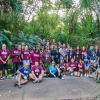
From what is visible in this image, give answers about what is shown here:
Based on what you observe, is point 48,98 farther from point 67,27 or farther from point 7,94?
point 67,27

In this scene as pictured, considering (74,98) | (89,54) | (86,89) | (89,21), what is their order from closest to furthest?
(74,98)
(86,89)
(89,54)
(89,21)

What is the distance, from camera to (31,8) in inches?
475

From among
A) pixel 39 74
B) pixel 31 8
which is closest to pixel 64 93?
pixel 39 74

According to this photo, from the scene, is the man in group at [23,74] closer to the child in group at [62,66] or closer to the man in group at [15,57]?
the man in group at [15,57]

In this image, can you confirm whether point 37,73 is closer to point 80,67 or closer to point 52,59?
point 52,59

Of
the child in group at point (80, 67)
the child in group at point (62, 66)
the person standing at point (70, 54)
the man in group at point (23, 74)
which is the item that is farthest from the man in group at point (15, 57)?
the child in group at point (80, 67)

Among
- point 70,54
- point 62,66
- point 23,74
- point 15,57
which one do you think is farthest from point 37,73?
point 70,54

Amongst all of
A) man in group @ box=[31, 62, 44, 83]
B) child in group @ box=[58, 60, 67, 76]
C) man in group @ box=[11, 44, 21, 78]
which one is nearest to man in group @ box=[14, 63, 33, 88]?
man in group @ box=[31, 62, 44, 83]

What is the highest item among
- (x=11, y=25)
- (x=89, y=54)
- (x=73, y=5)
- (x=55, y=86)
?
(x=73, y=5)

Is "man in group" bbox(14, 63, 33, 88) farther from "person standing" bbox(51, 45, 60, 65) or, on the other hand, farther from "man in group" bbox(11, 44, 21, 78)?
"person standing" bbox(51, 45, 60, 65)

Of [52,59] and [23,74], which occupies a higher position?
[52,59]

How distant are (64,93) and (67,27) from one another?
23.6 feet

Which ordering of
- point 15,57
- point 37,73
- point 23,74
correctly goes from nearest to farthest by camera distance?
point 23,74 < point 37,73 < point 15,57

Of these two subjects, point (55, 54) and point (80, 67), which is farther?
point (55, 54)
